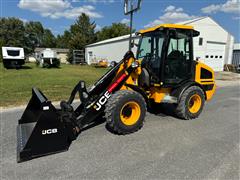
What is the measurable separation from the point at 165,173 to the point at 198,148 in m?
1.06

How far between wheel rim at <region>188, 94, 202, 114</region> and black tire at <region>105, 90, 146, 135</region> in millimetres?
1752

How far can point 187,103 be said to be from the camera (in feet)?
15.3

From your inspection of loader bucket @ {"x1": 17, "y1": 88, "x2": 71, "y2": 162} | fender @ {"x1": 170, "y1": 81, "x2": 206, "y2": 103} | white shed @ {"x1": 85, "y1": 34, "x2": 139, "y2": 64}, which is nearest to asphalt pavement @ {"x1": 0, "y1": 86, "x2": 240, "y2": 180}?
loader bucket @ {"x1": 17, "y1": 88, "x2": 71, "y2": 162}

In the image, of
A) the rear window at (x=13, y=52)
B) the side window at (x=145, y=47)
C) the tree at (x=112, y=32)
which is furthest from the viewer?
the tree at (x=112, y=32)

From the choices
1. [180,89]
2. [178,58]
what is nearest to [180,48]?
[178,58]

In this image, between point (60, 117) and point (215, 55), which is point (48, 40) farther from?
point (60, 117)

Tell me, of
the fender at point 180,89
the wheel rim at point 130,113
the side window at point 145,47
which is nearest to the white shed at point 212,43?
the side window at point 145,47

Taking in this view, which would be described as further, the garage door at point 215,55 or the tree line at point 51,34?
the tree line at point 51,34

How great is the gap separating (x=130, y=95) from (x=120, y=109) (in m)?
0.37

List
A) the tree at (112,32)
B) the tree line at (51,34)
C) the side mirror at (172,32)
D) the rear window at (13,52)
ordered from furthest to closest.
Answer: the tree at (112,32) → the tree line at (51,34) → the rear window at (13,52) → the side mirror at (172,32)

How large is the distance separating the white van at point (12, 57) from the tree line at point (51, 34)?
19.4 m

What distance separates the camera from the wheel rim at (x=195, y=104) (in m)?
4.92

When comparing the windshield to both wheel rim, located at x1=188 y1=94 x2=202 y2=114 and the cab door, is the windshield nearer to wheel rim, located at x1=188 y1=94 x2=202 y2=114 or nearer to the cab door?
the cab door

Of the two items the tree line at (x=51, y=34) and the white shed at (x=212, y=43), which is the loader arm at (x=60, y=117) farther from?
the tree line at (x=51, y=34)
